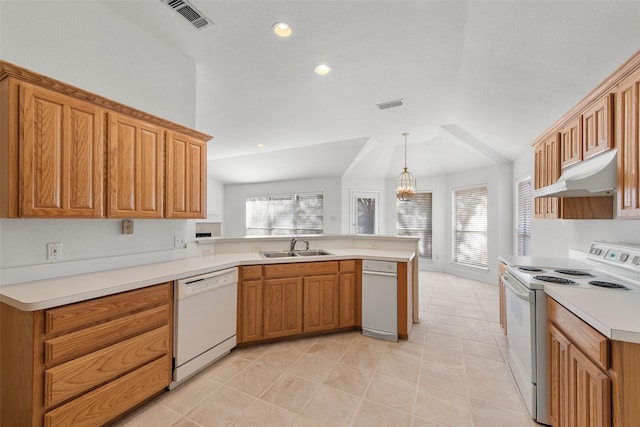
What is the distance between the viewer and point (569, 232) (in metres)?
3.07

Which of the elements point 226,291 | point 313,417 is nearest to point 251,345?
point 226,291

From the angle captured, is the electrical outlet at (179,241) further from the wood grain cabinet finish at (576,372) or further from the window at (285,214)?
the window at (285,214)

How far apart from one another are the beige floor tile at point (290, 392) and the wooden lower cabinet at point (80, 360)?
2.78 ft

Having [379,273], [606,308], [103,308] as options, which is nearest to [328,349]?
[379,273]

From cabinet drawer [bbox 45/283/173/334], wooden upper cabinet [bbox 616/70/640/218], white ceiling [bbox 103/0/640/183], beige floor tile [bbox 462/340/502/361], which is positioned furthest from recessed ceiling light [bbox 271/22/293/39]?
beige floor tile [bbox 462/340/502/361]

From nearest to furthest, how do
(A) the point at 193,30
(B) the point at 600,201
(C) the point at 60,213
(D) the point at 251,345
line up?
(C) the point at 60,213 < (A) the point at 193,30 < (B) the point at 600,201 < (D) the point at 251,345

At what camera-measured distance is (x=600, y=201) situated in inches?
97.2

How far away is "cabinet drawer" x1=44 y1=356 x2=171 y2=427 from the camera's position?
1.47 m

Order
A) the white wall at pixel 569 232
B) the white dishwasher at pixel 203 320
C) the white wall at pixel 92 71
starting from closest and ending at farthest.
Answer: the white wall at pixel 92 71, the white dishwasher at pixel 203 320, the white wall at pixel 569 232

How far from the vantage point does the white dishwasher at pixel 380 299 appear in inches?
115

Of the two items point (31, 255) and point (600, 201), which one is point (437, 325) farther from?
point (31, 255)

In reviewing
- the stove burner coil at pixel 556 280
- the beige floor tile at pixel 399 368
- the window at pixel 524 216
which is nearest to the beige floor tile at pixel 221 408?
the beige floor tile at pixel 399 368

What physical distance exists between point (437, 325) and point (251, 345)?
2273mm

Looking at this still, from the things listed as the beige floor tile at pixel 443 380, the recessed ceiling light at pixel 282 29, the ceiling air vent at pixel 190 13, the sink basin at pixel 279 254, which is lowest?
the beige floor tile at pixel 443 380
